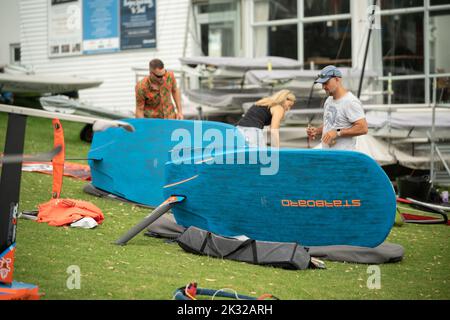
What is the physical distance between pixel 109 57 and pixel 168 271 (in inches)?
589

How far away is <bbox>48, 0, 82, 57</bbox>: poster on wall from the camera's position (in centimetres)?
Result: 2030

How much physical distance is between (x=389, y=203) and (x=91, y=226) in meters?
3.02

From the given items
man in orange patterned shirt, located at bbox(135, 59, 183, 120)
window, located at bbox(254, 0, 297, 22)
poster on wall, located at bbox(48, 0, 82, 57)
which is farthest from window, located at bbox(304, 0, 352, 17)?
poster on wall, located at bbox(48, 0, 82, 57)

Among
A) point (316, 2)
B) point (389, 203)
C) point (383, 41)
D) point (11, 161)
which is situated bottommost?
point (389, 203)

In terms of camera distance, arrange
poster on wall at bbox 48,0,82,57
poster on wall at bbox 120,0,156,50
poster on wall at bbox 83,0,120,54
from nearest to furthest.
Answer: poster on wall at bbox 120,0,156,50
poster on wall at bbox 83,0,120,54
poster on wall at bbox 48,0,82,57

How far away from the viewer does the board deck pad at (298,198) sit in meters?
6.10

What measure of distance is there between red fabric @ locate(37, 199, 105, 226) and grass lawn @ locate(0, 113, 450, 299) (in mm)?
145

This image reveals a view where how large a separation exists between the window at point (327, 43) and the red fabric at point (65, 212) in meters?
8.64

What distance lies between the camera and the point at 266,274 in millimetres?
5574

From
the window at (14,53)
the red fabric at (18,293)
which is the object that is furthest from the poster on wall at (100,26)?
the red fabric at (18,293)

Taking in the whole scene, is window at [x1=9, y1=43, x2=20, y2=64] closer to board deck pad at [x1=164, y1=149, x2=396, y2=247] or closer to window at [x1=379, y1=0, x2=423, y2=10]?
window at [x1=379, y1=0, x2=423, y2=10]
